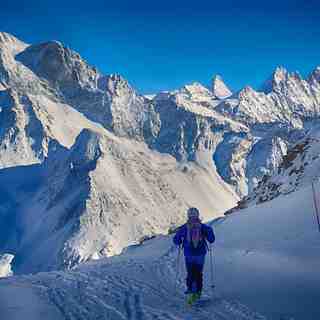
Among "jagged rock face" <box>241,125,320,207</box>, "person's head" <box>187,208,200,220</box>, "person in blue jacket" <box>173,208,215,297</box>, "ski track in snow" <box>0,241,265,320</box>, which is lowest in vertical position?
"ski track in snow" <box>0,241,265,320</box>

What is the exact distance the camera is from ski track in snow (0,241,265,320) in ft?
40.7

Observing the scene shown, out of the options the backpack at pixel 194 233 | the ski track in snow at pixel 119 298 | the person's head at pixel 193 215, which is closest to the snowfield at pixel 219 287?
the ski track in snow at pixel 119 298

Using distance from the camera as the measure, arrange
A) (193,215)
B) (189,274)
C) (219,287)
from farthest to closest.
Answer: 1. (219,287)
2. (193,215)
3. (189,274)

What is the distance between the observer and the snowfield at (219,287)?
12562 millimetres

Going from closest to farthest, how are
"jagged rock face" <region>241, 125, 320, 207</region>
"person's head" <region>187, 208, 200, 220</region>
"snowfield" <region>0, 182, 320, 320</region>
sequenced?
"snowfield" <region>0, 182, 320, 320</region> → "person's head" <region>187, 208, 200, 220</region> → "jagged rock face" <region>241, 125, 320, 207</region>

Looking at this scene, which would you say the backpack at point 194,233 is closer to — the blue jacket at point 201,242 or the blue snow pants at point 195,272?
the blue jacket at point 201,242

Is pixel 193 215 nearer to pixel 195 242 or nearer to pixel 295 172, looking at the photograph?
pixel 195 242

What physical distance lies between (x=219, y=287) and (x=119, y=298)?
10.00 feet

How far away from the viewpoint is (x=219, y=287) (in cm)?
1609

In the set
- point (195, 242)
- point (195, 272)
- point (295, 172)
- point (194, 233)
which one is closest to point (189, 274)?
point (195, 272)

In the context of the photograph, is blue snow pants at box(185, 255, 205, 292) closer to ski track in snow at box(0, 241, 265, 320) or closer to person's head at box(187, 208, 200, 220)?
ski track in snow at box(0, 241, 265, 320)

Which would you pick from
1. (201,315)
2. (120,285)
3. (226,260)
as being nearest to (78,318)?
(201,315)

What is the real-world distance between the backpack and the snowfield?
56.4 inches

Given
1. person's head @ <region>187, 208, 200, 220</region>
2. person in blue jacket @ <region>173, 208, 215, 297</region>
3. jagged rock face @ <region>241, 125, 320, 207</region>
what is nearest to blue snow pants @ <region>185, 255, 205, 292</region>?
person in blue jacket @ <region>173, 208, 215, 297</region>
